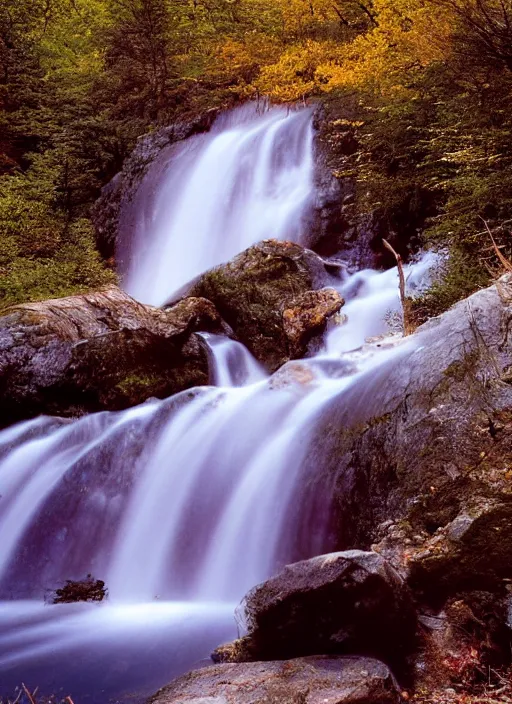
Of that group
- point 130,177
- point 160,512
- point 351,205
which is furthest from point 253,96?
point 160,512

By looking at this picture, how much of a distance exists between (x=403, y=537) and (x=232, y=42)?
1651cm

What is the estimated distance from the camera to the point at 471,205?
6.79m

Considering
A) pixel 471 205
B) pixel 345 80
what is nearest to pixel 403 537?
pixel 471 205

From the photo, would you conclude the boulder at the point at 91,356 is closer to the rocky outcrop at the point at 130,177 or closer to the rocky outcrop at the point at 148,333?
the rocky outcrop at the point at 148,333

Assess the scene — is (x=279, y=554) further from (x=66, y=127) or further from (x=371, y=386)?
(x=66, y=127)

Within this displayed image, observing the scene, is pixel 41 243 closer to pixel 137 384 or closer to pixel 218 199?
pixel 218 199

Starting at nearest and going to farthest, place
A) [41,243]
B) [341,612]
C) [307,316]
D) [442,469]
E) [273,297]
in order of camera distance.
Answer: [341,612] → [442,469] → [307,316] → [273,297] → [41,243]

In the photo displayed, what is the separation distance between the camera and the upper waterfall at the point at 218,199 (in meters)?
12.0

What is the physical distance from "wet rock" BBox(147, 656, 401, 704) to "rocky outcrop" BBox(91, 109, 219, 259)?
39.7ft

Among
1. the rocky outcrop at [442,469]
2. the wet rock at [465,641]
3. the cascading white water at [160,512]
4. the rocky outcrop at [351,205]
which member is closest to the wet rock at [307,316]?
the cascading white water at [160,512]

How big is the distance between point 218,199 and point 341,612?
429 inches

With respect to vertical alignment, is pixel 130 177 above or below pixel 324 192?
above

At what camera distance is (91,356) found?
7.26 metres

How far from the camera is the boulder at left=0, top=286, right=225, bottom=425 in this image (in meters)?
7.02
